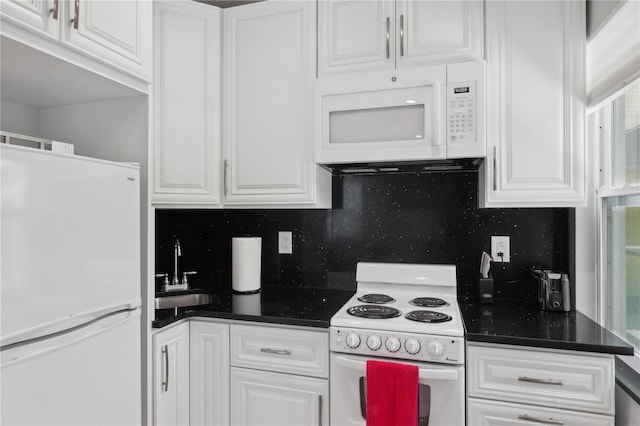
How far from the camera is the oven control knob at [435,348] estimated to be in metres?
1.53

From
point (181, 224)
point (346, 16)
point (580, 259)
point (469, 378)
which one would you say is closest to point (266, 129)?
point (346, 16)

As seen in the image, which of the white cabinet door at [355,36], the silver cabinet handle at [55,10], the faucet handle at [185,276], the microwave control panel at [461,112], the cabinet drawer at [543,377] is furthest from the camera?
the faucet handle at [185,276]

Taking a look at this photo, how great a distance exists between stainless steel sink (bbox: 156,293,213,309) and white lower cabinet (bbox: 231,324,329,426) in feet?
1.86

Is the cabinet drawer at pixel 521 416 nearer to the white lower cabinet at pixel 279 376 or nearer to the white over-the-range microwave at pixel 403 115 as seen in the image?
the white lower cabinet at pixel 279 376

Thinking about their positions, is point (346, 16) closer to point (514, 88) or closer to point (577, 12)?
point (514, 88)

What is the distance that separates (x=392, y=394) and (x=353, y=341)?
0.24 m

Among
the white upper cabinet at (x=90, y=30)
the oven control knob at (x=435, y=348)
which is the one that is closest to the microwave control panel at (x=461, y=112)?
the oven control knob at (x=435, y=348)

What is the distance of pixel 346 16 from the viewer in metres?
1.97

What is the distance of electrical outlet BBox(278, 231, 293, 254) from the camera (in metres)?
2.44

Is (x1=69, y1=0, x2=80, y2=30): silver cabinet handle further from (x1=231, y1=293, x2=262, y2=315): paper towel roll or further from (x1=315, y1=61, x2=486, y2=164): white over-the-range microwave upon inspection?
(x1=231, y1=293, x2=262, y2=315): paper towel roll

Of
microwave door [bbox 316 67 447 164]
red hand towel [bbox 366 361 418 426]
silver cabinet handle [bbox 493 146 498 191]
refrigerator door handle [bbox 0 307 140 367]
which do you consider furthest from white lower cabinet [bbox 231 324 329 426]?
silver cabinet handle [bbox 493 146 498 191]

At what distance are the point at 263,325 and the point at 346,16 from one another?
5.05ft

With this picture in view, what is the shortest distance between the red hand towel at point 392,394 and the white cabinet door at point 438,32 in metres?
1.36

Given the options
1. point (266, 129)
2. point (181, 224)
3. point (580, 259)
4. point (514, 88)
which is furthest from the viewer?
point (181, 224)
